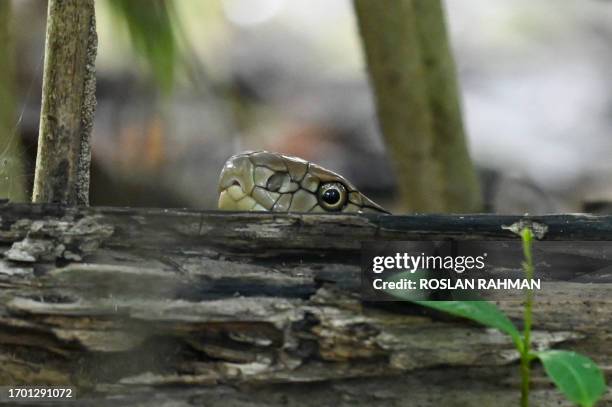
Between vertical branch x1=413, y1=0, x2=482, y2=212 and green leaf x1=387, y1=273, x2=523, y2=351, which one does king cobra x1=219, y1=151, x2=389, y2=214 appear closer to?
green leaf x1=387, y1=273, x2=523, y2=351

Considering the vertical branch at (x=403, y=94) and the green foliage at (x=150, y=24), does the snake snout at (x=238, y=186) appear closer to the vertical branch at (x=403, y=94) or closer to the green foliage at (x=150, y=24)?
the vertical branch at (x=403, y=94)

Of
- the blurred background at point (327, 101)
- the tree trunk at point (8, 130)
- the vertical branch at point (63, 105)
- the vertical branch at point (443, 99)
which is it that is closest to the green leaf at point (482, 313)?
the vertical branch at point (63, 105)

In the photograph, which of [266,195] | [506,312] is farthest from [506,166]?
[506,312]

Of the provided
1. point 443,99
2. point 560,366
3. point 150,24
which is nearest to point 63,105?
point 560,366

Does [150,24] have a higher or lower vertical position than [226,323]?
higher

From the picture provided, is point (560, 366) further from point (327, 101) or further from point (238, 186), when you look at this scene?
point (327, 101)

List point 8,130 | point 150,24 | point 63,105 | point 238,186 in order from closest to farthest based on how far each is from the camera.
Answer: point 63,105 < point 238,186 < point 8,130 < point 150,24
